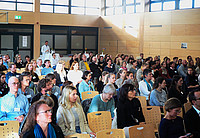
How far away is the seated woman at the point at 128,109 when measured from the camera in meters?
4.72

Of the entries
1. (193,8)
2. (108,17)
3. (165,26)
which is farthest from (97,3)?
(193,8)

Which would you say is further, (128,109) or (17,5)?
(17,5)

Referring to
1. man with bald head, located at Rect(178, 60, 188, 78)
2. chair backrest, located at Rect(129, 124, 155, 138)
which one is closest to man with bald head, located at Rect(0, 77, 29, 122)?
chair backrest, located at Rect(129, 124, 155, 138)

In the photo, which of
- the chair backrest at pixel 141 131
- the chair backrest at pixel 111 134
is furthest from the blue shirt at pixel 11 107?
the chair backrest at pixel 141 131

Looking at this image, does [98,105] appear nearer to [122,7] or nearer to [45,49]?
[45,49]

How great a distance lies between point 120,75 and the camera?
7812 mm

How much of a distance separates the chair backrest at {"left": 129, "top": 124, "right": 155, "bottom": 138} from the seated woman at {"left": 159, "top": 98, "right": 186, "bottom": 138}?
16cm

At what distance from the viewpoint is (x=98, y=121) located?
459 cm

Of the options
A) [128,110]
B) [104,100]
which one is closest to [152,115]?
[128,110]

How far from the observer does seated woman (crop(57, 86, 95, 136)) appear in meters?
4.15

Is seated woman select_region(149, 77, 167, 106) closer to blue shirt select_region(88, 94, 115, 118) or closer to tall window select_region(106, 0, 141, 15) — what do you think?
blue shirt select_region(88, 94, 115, 118)

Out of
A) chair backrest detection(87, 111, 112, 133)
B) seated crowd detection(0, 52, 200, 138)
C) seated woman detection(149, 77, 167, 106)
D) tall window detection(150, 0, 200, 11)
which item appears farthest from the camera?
tall window detection(150, 0, 200, 11)

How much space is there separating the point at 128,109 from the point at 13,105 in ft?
6.86

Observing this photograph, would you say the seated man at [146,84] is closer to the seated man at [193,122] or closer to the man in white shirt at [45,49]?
the seated man at [193,122]
